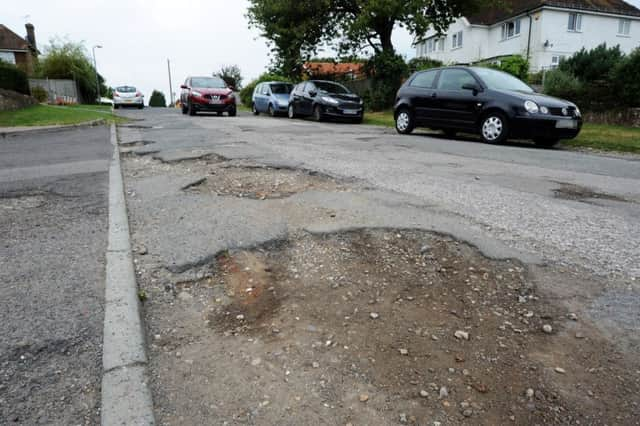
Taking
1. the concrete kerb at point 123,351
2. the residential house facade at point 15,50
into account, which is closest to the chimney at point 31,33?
the residential house facade at point 15,50

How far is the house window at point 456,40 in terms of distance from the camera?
142 feet

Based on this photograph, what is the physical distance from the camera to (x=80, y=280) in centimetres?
304

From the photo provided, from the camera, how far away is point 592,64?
16562 millimetres

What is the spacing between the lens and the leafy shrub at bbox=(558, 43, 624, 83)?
634 inches

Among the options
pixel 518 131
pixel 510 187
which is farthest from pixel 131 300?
pixel 518 131

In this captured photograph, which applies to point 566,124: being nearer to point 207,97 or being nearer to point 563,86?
point 563,86

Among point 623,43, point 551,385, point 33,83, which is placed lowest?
point 551,385

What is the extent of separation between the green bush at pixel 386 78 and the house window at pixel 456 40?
2334cm

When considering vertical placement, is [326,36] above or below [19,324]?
above

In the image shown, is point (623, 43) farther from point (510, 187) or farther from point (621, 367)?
point (621, 367)

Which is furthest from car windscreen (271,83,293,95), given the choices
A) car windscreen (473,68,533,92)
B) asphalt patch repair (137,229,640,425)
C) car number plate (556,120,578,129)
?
asphalt patch repair (137,229,640,425)

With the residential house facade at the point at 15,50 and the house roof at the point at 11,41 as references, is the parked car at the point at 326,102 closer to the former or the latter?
the residential house facade at the point at 15,50

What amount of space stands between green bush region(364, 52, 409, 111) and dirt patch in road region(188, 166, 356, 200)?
58.1 feet

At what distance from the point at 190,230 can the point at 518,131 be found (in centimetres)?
837
